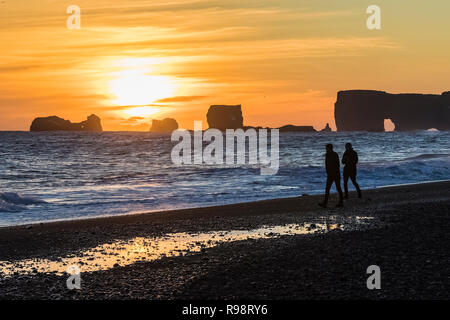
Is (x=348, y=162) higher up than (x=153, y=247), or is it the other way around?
(x=348, y=162)

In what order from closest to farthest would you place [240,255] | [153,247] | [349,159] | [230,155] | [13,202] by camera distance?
[240,255] < [153,247] < [349,159] < [13,202] < [230,155]

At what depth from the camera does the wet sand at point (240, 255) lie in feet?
23.5

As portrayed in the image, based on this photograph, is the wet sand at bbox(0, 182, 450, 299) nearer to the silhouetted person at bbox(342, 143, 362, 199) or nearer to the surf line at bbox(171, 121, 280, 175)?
the silhouetted person at bbox(342, 143, 362, 199)

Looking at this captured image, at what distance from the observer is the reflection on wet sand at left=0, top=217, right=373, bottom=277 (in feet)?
30.0

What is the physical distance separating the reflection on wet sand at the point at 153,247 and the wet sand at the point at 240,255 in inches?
0.9

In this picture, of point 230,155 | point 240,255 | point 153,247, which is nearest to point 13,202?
point 153,247

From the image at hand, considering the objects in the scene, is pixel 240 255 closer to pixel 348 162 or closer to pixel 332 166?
pixel 332 166

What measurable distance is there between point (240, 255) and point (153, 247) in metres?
2.17

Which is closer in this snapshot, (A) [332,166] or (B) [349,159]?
(A) [332,166]

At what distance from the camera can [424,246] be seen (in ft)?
29.9

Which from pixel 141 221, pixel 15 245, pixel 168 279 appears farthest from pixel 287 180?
pixel 168 279

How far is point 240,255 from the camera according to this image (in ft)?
30.2
